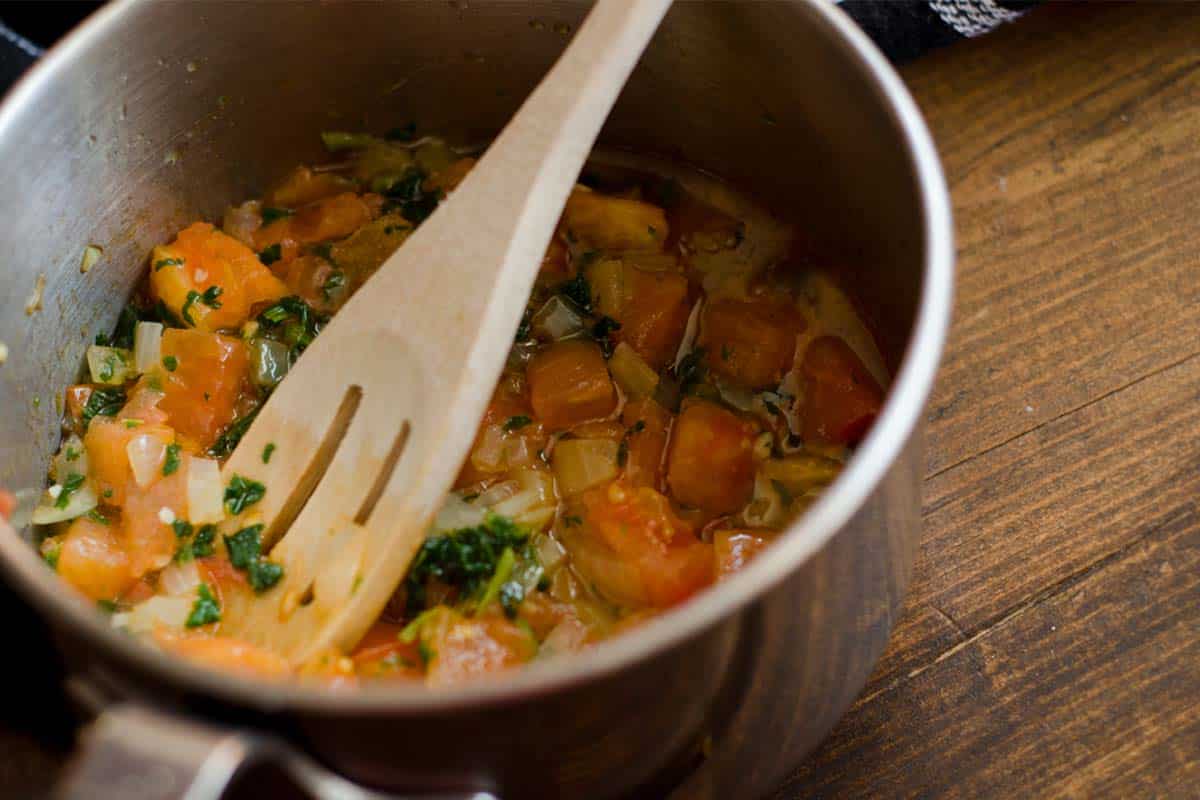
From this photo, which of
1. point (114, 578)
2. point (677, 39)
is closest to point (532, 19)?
point (677, 39)

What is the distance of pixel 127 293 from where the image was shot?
6.32 feet

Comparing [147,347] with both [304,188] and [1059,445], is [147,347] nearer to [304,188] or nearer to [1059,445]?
[304,188]

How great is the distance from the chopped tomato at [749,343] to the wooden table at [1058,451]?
28 cm

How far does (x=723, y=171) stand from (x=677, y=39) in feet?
0.91

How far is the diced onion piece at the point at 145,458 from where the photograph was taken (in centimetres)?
169

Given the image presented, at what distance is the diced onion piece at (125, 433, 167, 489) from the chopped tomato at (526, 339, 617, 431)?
22.0 inches

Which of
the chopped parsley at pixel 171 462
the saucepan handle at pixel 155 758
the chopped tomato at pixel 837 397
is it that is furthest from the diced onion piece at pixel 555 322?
the saucepan handle at pixel 155 758

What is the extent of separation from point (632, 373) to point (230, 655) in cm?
74

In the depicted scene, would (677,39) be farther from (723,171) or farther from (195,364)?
(195,364)

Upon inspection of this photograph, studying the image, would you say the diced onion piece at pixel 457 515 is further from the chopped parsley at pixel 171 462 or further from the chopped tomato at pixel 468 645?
the chopped parsley at pixel 171 462

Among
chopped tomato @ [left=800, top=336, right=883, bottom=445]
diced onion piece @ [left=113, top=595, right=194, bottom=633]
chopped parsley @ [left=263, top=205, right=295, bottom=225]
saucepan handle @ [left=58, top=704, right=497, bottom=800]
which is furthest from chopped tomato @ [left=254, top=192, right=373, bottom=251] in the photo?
saucepan handle @ [left=58, top=704, right=497, bottom=800]

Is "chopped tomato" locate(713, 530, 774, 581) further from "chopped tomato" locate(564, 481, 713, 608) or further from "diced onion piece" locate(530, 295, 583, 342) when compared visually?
"diced onion piece" locate(530, 295, 583, 342)

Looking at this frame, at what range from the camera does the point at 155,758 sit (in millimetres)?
949

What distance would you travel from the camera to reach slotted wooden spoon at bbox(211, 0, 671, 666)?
1507 mm
